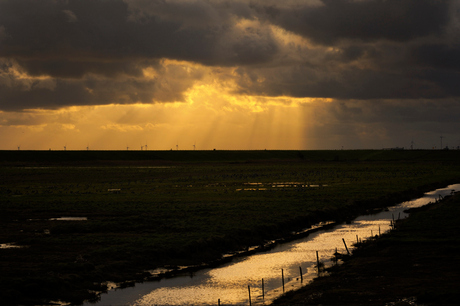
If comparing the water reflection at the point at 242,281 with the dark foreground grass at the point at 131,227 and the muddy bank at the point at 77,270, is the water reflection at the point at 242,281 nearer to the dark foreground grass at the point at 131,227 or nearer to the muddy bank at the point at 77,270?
the muddy bank at the point at 77,270

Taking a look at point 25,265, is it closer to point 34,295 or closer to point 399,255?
point 34,295

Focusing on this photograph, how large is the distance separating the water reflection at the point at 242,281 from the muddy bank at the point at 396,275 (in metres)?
1.87

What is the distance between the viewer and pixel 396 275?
27.9m

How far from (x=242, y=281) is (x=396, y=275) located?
8.88 m

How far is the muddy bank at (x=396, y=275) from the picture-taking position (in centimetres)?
2352

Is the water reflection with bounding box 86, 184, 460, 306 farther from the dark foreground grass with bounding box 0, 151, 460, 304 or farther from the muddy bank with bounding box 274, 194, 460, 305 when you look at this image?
the dark foreground grass with bounding box 0, 151, 460, 304

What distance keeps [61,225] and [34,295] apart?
1944 cm

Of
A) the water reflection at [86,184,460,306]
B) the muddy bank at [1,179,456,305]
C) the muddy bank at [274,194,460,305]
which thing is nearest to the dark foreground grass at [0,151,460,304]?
the muddy bank at [1,179,456,305]

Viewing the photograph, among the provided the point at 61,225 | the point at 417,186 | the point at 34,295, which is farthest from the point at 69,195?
the point at 417,186

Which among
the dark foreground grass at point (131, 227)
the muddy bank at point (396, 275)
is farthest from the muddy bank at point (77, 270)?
the muddy bank at point (396, 275)

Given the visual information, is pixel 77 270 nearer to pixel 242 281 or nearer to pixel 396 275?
pixel 242 281

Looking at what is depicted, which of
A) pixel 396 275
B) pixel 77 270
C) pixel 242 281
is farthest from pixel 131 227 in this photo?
pixel 396 275

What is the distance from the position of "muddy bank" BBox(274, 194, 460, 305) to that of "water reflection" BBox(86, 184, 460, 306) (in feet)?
6.14

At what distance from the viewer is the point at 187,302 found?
83.0ft
